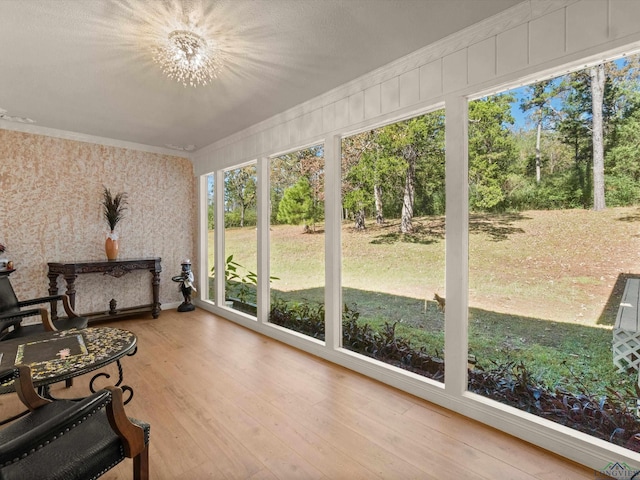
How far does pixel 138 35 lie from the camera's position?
225cm

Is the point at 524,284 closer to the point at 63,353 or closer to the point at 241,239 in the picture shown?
the point at 63,353

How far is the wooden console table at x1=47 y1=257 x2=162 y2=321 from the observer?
4027 mm

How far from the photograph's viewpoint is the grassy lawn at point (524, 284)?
1.87 metres

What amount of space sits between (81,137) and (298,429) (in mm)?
4867

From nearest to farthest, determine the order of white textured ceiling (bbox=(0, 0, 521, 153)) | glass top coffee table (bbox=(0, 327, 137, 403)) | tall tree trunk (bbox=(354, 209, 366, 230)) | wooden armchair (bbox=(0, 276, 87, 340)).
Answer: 1. glass top coffee table (bbox=(0, 327, 137, 403))
2. white textured ceiling (bbox=(0, 0, 521, 153))
3. wooden armchair (bbox=(0, 276, 87, 340))
4. tall tree trunk (bbox=(354, 209, 366, 230))

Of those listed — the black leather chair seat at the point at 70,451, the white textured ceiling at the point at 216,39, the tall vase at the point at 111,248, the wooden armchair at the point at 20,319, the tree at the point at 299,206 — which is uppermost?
the white textured ceiling at the point at 216,39

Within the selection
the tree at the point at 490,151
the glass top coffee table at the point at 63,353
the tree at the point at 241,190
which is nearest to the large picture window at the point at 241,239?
the tree at the point at 241,190

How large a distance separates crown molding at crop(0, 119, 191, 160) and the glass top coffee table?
3.44 metres

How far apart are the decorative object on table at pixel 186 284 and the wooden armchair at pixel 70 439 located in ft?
12.1

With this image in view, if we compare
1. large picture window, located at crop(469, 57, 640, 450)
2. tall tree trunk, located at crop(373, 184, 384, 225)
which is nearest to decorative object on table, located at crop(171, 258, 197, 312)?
tall tree trunk, located at crop(373, 184, 384, 225)

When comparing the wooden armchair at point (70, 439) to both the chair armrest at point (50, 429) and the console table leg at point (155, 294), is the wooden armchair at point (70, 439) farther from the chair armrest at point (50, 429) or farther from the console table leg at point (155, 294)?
the console table leg at point (155, 294)

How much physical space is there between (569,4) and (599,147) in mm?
830

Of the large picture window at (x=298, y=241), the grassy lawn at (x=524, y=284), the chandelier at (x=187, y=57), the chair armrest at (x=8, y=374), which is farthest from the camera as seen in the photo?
the large picture window at (x=298, y=241)

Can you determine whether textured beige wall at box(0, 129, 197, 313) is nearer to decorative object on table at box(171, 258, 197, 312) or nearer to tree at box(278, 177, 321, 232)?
decorative object on table at box(171, 258, 197, 312)
